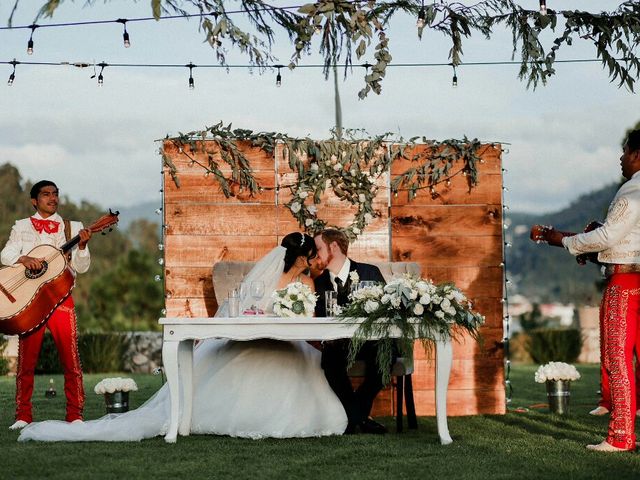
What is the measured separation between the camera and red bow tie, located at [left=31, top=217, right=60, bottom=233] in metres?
7.71

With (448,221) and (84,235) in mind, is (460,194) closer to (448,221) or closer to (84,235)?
(448,221)

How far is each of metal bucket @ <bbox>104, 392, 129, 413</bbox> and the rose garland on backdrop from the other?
1965mm

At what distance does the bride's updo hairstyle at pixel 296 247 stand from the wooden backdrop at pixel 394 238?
1.31 ft

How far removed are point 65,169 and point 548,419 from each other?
53.3 metres

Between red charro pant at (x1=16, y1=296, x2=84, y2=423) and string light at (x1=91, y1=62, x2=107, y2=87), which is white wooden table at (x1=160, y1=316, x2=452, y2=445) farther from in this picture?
string light at (x1=91, y1=62, x2=107, y2=87)

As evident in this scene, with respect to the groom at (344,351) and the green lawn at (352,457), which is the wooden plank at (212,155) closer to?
the groom at (344,351)

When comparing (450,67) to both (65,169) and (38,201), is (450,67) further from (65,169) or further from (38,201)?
(65,169)

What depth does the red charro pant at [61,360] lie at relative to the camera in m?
7.63

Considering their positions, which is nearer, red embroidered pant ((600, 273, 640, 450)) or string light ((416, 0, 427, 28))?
red embroidered pant ((600, 273, 640, 450))

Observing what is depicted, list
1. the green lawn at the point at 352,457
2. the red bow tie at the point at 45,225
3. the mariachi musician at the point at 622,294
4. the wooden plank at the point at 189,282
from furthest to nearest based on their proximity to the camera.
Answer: the wooden plank at the point at 189,282
the red bow tie at the point at 45,225
the mariachi musician at the point at 622,294
the green lawn at the point at 352,457

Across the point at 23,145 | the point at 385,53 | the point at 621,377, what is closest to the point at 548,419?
the point at 621,377

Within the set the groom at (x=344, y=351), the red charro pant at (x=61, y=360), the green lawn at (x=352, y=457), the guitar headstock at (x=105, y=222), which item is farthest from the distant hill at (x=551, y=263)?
the red charro pant at (x=61, y=360)

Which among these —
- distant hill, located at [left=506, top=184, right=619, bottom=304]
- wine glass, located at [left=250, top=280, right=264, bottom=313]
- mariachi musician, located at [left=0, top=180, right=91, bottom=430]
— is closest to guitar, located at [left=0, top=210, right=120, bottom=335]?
mariachi musician, located at [left=0, top=180, right=91, bottom=430]

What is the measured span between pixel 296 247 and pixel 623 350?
3206mm
